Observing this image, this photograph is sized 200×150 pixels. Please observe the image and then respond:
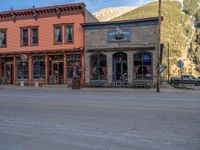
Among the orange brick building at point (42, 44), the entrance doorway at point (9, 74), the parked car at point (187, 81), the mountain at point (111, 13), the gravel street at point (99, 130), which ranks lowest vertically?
the gravel street at point (99, 130)

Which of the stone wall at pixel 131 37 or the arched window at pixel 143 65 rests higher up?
the stone wall at pixel 131 37

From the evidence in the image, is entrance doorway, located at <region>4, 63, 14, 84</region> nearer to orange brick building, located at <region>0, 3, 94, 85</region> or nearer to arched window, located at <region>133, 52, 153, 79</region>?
orange brick building, located at <region>0, 3, 94, 85</region>

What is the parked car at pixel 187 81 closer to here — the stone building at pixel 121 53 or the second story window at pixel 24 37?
the stone building at pixel 121 53

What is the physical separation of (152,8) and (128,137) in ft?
424

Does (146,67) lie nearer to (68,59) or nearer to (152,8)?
(68,59)

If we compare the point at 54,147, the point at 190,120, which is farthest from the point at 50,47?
the point at 54,147

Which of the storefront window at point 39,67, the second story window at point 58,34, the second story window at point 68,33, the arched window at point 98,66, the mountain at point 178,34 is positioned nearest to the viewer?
the arched window at point 98,66

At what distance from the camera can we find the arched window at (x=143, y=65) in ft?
99.2

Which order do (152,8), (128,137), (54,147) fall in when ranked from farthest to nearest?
(152,8), (128,137), (54,147)

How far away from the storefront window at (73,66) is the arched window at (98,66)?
4.92 ft

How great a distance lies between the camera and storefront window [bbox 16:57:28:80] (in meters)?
35.9

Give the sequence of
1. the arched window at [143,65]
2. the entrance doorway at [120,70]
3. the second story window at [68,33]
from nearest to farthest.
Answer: the arched window at [143,65], the entrance doorway at [120,70], the second story window at [68,33]

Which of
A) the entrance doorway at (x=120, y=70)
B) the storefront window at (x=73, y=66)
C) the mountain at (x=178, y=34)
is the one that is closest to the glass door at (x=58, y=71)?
the storefront window at (x=73, y=66)

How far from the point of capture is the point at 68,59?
1332 inches
